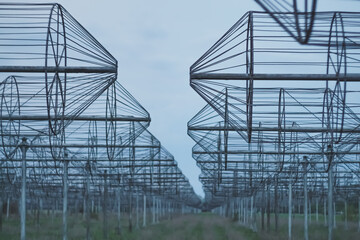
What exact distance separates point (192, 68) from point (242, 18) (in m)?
1.42

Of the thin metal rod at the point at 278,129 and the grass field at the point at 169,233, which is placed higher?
the thin metal rod at the point at 278,129

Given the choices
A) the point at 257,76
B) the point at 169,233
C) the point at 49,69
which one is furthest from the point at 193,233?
the point at 49,69

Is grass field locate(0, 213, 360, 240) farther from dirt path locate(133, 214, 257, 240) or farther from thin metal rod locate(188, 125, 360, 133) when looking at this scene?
thin metal rod locate(188, 125, 360, 133)

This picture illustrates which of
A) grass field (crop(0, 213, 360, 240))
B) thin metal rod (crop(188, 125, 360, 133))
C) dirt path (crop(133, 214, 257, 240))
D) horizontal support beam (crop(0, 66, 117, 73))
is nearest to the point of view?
horizontal support beam (crop(0, 66, 117, 73))

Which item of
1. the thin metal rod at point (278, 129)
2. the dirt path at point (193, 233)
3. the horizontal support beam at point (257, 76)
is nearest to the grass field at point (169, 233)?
the dirt path at point (193, 233)

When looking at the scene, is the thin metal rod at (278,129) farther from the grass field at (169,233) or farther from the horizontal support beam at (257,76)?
the grass field at (169,233)

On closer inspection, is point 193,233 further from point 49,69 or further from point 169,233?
point 49,69

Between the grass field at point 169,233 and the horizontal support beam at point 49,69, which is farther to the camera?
the grass field at point 169,233

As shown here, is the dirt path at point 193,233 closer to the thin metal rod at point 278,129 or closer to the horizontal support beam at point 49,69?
the thin metal rod at point 278,129

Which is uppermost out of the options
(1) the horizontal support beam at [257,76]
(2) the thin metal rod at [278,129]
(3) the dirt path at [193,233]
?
(1) the horizontal support beam at [257,76]

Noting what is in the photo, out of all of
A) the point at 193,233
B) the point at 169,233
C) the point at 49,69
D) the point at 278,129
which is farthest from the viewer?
the point at 193,233

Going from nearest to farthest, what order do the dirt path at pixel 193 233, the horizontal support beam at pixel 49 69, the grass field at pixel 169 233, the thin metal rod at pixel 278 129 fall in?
1. the horizontal support beam at pixel 49 69
2. the thin metal rod at pixel 278 129
3. the grass field at pixel 169 233
4. the dirt path at pixel 193 233

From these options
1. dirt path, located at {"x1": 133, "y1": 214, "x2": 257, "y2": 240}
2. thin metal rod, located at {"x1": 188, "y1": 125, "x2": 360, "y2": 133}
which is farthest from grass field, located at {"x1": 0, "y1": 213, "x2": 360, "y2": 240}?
thin metal rod, located at {"x1": 188, "y1": 125, "x2": 360, "y2": 133}

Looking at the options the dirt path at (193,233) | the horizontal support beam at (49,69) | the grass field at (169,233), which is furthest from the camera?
the dirt path at (193,233)
